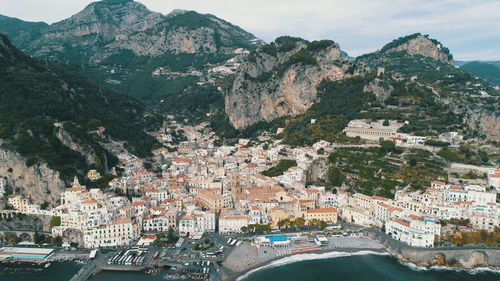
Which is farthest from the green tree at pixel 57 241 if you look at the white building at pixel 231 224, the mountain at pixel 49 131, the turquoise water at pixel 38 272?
the white building at pixel 231 224

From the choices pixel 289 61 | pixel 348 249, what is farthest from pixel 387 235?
pixel 289 61

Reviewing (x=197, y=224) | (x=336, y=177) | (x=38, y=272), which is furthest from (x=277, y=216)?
(x=38, y=272)

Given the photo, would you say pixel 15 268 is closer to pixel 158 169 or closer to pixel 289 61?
pixel 158 169

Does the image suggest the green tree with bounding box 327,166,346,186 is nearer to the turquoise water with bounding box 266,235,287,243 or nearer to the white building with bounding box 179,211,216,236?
the turquoise water with bounding box 266,235,287,243

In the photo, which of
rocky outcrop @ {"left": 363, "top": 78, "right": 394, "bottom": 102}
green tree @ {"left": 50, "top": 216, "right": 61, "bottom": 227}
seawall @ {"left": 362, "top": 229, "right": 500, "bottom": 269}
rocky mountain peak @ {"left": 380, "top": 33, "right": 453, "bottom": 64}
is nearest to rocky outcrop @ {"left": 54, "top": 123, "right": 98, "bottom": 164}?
green tree @ {"left": 50, "top": 216, "right": 61, "bottom": 227}

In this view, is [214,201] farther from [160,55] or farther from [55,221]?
[160,55]
